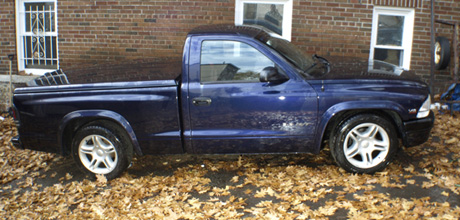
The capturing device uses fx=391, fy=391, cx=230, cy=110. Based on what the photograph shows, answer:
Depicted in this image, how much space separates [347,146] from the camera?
4.59 metres

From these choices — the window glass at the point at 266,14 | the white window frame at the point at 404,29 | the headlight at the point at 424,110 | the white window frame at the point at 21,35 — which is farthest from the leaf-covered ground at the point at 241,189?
the white window frame at the point at 21,35

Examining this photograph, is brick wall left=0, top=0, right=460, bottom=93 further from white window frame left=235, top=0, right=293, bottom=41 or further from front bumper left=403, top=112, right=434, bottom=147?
front bumper left=403, top=112, right=434, bottom=147

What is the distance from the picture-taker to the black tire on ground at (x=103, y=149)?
465cm

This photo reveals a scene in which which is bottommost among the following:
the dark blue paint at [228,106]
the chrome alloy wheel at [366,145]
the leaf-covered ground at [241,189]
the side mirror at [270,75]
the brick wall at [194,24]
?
the leaf-covered ground at [241,189]

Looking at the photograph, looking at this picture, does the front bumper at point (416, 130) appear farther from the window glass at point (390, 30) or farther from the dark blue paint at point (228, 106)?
the window glass at point (390, 30)

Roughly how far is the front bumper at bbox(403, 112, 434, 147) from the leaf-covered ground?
44cm

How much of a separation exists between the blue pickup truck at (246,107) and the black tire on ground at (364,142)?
1cm

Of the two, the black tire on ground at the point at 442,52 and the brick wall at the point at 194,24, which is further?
the brick wall at the point at 194,24

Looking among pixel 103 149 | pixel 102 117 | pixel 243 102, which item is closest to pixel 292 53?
pixel 243 102

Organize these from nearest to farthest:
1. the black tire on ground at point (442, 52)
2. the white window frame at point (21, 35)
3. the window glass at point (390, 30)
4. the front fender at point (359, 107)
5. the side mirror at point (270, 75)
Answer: the side mirror at point (270, 75) < the front fender at point (359, 107) < the black tire on ground at point (442, 52) < the window glass at point (390, 30) < the white window frame at point (21, 35)

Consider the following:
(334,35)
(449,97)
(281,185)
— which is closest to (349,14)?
(334,35)

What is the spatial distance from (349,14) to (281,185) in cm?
457

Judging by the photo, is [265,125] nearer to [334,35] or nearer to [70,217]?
[70,217]

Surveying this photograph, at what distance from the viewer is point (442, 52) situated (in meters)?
7.30
